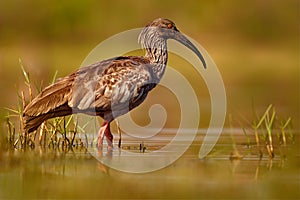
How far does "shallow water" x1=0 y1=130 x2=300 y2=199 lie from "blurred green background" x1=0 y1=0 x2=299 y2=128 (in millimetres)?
15268

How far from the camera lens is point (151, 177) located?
9.59m

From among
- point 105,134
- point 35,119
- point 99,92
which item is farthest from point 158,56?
point 35,119

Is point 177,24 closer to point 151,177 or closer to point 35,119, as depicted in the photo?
point 35,119

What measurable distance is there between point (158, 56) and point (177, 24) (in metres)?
14.4

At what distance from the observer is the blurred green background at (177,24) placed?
26922 mm

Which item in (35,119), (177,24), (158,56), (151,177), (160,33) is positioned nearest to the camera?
(151,177)

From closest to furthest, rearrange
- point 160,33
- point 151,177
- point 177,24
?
point 151,177
point 160,33
point 177,24

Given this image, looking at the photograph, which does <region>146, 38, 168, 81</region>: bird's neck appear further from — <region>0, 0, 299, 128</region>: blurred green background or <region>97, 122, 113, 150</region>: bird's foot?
<region>0, 0, 299, 128</region>: blurred green background

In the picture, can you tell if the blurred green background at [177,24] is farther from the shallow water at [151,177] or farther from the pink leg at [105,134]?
the shallow water at [151,177]

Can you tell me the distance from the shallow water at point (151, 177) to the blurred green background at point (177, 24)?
15268mm

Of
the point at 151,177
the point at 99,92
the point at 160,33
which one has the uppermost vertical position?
the point at 160,33

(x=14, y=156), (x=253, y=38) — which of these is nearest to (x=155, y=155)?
(x=14, y=156)

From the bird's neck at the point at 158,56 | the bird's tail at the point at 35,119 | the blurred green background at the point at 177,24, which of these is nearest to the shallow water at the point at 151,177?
the bird's tail at the point at 35,119

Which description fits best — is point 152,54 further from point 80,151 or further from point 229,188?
point 229,188
